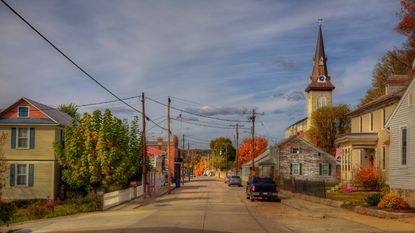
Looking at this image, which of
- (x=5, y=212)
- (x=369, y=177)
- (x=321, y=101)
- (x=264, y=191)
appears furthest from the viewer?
(x=321, y=101)

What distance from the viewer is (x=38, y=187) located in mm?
43469

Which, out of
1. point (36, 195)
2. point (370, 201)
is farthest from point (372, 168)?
point (36, 195)

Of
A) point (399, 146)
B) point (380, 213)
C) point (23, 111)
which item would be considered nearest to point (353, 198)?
point (399, 146)

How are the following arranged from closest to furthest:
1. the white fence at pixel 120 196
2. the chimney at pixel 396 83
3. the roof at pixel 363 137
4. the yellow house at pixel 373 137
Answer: the white fence at pixel 120 196 → the yellow house at pixel 373 137 → the roof at pixel 363 137 → the chimney at pixel 396 83

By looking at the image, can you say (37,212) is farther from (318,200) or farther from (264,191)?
(318,200)

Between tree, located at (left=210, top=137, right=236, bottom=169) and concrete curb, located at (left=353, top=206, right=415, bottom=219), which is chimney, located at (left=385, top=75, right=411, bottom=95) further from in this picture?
tree, located at (left=210, top=137, right=236, bottom=169)

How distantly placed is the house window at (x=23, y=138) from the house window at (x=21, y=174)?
5.22ft

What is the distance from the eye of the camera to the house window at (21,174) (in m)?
43.7

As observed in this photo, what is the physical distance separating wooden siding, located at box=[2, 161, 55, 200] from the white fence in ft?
20.4

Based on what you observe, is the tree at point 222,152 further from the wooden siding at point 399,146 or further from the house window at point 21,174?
the wooden siding at point 399,146

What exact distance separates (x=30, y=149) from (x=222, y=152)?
127 meters

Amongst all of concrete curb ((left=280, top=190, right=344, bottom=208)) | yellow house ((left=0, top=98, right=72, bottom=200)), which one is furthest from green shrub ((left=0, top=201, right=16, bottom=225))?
yellow house ((left=0, top=98, right=72, bottom=200))

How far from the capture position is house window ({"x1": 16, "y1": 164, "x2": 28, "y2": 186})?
4372 cm

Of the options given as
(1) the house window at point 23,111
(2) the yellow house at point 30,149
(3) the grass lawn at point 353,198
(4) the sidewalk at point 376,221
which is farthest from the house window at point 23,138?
(4) the sidewalk at point 376,221
